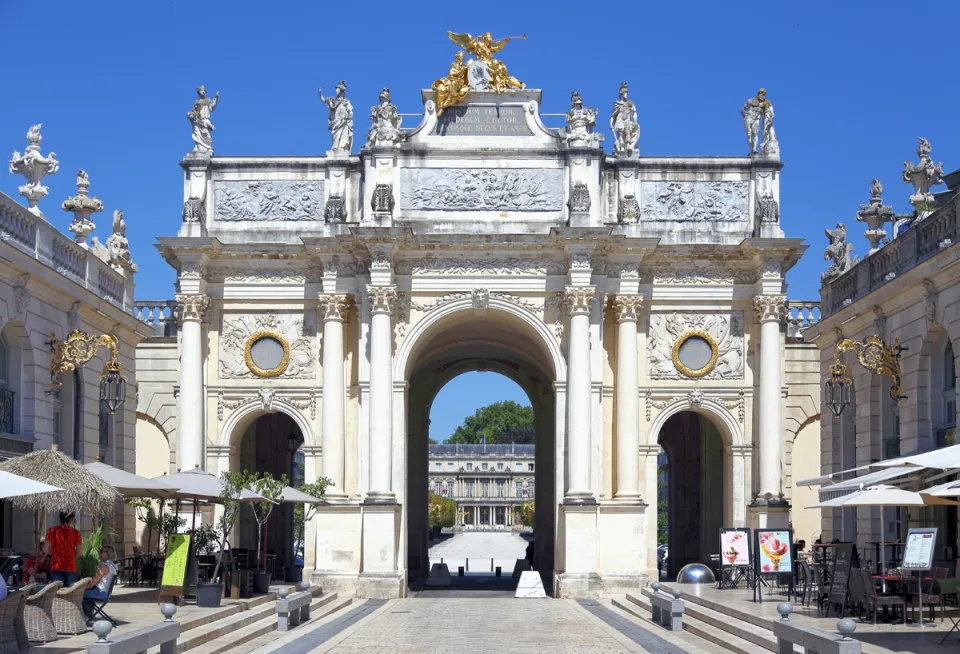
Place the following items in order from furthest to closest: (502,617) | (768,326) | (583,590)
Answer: (768,326)
(583,590)
(502,617)

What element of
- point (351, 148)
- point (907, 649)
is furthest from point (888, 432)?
point (351, 148)

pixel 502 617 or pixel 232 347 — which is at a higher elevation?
pixel 232 347

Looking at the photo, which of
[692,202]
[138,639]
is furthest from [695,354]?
[138,639]

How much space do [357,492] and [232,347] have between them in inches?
227

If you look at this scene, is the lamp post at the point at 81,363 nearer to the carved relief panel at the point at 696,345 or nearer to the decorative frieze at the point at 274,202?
the decorative frieze at the point at 274,202

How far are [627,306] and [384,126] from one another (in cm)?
860

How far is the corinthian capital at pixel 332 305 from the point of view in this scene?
41.1 meters

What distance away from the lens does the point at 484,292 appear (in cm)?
4075

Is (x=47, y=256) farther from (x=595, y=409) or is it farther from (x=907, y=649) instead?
(x=907, y=649)

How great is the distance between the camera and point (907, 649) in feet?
63.6

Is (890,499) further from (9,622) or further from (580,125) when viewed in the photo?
(580,125)

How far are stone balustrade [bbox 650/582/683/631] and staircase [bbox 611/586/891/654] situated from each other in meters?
0.28

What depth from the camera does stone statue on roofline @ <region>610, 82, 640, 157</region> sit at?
41844mm

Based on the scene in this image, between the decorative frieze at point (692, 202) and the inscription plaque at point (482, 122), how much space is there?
13.3 feet
